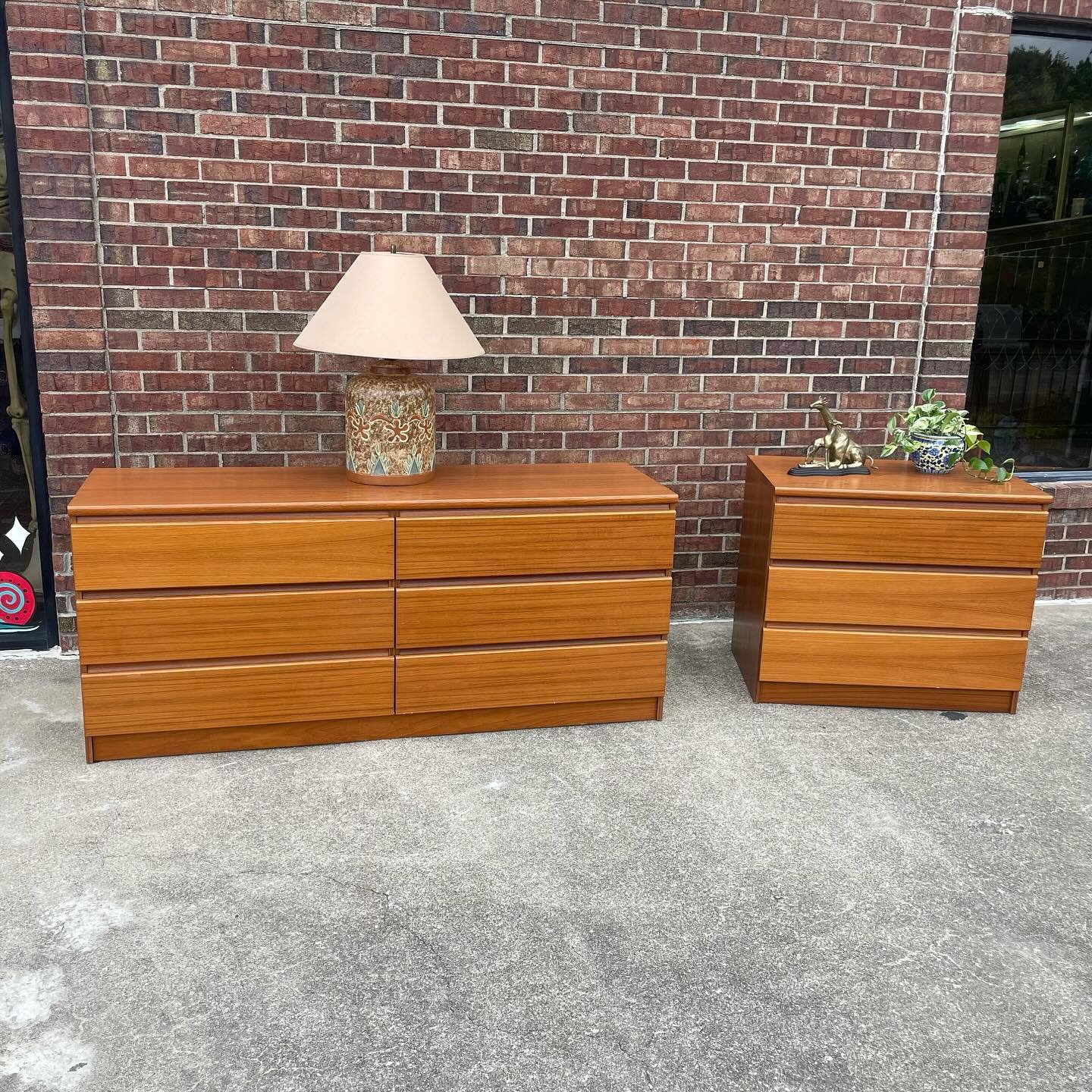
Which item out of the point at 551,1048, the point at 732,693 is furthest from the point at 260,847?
the point at 732,693

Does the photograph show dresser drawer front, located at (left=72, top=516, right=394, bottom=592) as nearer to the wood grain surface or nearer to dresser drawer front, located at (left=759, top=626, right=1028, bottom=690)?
the wood grain surface

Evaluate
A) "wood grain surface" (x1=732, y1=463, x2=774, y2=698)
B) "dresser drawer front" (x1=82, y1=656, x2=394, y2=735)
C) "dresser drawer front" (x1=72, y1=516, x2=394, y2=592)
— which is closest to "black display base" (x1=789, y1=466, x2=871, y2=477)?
"wood grain surface" (x1=732, y1=463, x2=774, y2=698)

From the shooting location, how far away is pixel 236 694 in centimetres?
285

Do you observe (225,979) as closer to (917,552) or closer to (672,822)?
(672,822)

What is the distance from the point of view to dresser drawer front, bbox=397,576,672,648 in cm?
295

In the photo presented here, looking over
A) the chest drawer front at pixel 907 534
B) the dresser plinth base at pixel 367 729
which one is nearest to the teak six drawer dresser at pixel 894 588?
the chest drawer front at pixel 907 534

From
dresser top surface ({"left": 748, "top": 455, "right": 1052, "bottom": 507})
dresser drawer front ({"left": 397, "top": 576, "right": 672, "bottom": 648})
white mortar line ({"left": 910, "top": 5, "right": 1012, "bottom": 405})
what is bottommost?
dresser drawer front ({"left": 397, "top": 576, "right": 672, "bottom": 648})

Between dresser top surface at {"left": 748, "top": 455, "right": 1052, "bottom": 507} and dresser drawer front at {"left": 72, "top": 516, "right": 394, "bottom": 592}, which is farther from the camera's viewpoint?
dresser top surface at {"left": 748, "top": 455, "right": 1052, "bottom": 507}

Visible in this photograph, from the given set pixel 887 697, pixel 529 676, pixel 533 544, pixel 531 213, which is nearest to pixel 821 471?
pixel 887 697

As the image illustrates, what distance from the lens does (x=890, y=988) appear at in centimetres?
198

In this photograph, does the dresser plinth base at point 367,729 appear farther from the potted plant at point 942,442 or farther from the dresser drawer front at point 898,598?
the potted plant at point 942,442

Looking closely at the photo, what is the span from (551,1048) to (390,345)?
1868 mm

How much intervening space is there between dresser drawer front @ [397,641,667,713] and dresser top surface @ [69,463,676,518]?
0.47 meters

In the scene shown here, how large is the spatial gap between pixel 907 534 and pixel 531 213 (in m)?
1.73
